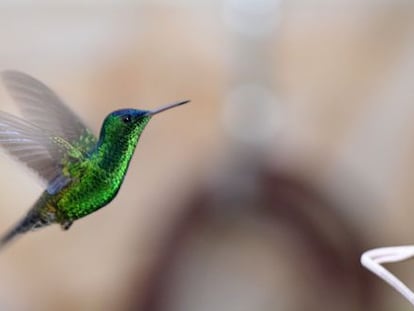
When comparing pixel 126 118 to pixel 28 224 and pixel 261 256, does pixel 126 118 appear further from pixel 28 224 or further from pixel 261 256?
pixel 261 256

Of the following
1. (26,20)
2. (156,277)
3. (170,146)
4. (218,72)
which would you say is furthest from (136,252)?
(26,20)

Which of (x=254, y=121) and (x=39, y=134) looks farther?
(x=254, y=121)

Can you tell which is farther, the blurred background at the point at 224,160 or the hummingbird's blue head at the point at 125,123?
the blurred background at the point at 224,160

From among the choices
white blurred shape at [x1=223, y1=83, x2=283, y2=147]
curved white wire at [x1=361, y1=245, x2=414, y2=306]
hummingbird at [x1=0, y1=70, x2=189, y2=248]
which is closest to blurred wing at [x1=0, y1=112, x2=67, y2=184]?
hummingbird at [x1=0, y1=70, x2=189, y2=248]

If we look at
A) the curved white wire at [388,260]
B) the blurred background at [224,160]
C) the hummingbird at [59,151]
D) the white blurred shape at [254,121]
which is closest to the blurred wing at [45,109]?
the hummingbird at [59,151]

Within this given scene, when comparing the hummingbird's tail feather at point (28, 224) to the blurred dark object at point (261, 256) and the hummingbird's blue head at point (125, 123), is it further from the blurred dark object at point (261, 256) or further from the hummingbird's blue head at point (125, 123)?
the blurred dark object at point (261, 256)

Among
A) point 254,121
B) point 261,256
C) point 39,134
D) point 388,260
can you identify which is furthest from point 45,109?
point 261,256

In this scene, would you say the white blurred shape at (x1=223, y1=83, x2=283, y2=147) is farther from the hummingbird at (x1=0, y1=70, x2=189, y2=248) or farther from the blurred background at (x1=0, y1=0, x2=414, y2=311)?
the hummingbird at (x1=0, y1=70, x2=189, y2=248)

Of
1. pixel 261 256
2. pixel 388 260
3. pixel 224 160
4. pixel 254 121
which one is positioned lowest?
pixel 261 256

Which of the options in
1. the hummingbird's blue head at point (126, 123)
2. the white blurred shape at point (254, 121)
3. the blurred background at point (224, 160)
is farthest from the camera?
the blurred background at point (224, 160)
